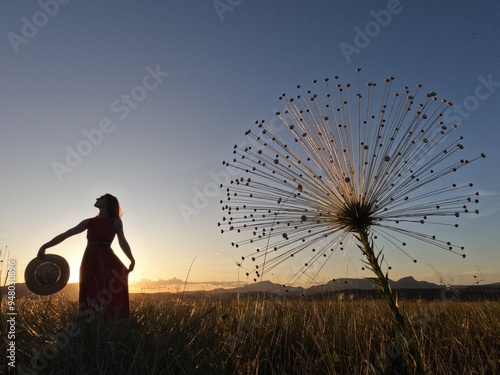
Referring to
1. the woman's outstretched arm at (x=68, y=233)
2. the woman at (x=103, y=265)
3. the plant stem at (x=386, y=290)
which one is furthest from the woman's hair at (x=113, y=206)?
the plant stem at (x=386, y=290)

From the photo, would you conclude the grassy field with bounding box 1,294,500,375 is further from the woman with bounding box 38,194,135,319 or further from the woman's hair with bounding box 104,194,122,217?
the woman's hair with bounding box 104,194,122,217

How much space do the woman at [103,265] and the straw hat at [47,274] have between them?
0.70 feet

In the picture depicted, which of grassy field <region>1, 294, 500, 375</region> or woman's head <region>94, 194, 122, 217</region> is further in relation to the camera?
woman's head <region>94, 194, 122, 217</region>

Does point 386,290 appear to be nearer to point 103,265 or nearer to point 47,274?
point 103,265

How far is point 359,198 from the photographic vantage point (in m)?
3.32

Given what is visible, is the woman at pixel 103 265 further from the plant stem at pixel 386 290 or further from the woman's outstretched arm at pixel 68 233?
the plant stem at pixel 386 290

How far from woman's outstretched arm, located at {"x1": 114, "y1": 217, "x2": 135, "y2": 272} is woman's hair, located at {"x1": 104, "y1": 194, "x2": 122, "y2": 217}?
0.53ft

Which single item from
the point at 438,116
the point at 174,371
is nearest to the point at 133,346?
the point at 174,371

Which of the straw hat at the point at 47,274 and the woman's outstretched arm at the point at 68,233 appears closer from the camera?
the straw hat at the point at 47,274

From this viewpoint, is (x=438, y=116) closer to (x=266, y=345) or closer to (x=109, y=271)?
(x=266, y=345)

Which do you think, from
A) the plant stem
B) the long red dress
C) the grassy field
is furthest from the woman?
the plant stem

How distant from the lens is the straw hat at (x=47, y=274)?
625 cm

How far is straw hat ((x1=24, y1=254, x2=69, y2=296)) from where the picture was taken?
6.25m

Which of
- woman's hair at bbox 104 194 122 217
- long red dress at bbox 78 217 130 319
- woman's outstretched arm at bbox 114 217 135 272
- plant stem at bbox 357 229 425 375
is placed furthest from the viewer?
woman's hair at bbox 104 194 122 217
